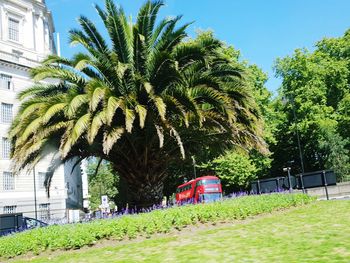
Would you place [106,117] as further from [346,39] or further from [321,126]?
[346,39]

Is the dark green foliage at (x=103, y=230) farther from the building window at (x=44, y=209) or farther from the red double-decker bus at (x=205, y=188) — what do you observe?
the building window at (x=44, y=209)

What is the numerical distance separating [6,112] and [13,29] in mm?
10646

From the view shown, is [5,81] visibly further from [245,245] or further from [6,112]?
[245,245]

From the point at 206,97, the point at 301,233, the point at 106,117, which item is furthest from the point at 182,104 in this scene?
the point at 301,233

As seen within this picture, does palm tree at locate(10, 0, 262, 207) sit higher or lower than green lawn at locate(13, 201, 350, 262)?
higher

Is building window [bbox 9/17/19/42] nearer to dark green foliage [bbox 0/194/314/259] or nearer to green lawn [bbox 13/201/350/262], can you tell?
dark green foliage [bbox 0/194/314/259]

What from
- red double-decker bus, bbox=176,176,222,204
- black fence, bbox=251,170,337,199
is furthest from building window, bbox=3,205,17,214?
black fence, bbox=251,170,337,199

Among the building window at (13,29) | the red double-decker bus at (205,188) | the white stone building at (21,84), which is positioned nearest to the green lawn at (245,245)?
the red double-decker bus at (205,188)

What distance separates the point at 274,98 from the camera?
1940 inches

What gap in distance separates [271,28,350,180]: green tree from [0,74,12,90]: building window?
99.2 feet

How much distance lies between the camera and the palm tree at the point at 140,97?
13305 mm

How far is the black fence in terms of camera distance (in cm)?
1942

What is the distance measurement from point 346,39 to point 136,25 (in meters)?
42.2

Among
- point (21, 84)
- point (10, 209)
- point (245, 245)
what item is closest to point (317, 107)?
point (21, 84)
